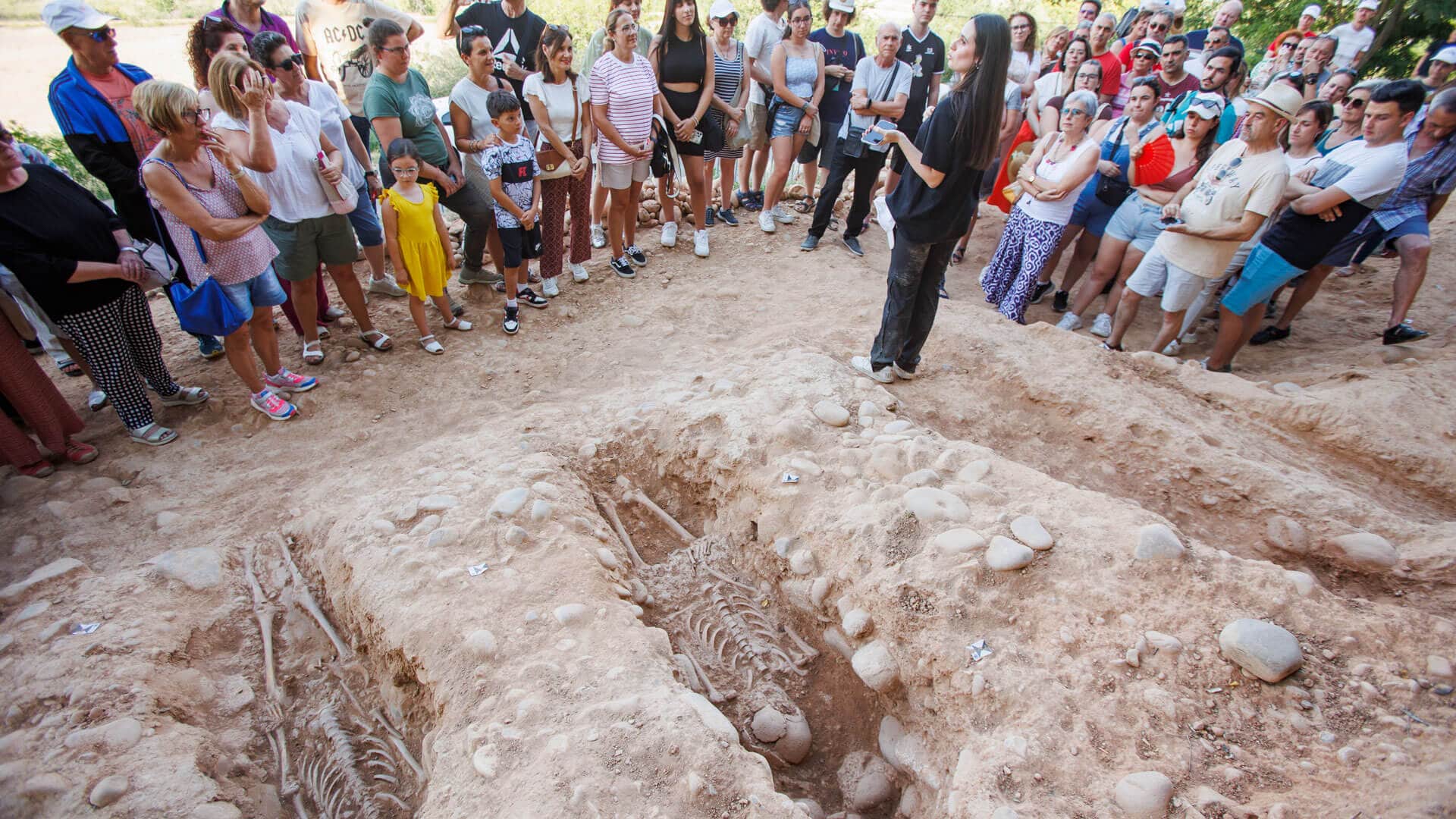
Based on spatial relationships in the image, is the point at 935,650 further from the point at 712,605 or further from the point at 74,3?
the point at 74,3

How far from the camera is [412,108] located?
4.48m

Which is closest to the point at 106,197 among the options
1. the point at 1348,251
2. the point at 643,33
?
the point at 643,33

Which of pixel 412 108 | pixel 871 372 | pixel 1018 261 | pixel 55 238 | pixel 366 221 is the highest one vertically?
pixel 412 108

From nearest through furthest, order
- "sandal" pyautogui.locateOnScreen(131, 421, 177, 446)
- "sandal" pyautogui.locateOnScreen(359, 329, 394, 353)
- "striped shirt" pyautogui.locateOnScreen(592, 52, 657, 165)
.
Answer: "sandal" pyautogui.locateOnScreen(131, 421, 177, 446) < "sandal" pyautogui.locateOnScreen(359, 329, 394, 353) < "striped shirt" pyautogui.locateOnScreen(592, 52, 657, 165)

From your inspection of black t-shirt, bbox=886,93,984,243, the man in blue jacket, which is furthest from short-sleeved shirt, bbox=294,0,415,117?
black t-shirt, bbox=886,93,984,243

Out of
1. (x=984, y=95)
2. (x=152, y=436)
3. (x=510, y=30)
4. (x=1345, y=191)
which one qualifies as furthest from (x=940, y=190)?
(x=152, y=436)

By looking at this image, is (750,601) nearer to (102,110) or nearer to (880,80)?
(102,110)

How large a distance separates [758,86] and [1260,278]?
4628 millimetres

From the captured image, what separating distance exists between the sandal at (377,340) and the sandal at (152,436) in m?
1.32

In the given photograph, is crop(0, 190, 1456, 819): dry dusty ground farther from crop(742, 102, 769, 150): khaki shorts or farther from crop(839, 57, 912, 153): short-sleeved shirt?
crop(742, 102, 769, 150): khaki shorts

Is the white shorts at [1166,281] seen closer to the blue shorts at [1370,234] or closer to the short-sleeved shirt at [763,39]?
the blue shorts at [1370,234]

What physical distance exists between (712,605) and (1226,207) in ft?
13.1

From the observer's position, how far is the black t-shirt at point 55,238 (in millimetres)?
3152

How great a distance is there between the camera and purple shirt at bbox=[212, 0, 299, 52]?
422 cm
